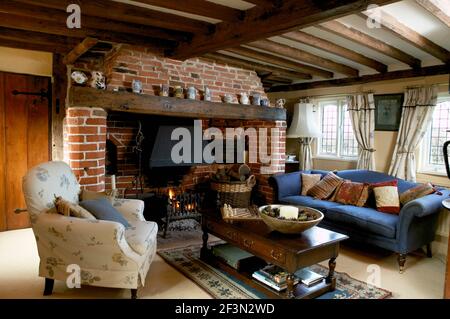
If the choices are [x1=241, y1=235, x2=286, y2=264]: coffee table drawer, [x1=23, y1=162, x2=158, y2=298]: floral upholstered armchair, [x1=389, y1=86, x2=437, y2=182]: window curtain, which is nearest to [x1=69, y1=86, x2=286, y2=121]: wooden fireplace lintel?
[x1=23, y1=162, x2=158, y2=298]: floral upholstered armchair

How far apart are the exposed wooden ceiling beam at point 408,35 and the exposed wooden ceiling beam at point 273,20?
708 mm

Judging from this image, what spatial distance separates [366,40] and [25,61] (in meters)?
3.91

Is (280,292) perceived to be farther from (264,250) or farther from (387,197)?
(387,197)

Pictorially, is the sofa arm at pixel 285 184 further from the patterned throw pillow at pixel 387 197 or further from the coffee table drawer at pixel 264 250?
the coffee table drawer at pixel 264 250

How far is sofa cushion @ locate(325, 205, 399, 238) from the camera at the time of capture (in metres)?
3.04

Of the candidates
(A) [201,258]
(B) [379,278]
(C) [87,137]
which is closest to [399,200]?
(B) [379,278]

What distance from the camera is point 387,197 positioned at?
3.43 meters

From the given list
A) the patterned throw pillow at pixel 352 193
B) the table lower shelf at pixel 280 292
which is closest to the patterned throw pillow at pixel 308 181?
the patterned throw pillow at pixel 352 193

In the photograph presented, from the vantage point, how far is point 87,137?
3176 mm

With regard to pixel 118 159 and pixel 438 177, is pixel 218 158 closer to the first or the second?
pixel 118 159

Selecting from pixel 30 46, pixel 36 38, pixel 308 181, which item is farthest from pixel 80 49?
pixel 308 181

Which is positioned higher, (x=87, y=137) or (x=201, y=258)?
(x=87, y=137)

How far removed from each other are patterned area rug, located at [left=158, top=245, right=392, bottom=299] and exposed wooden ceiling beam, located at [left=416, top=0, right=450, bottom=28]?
2.22 m
